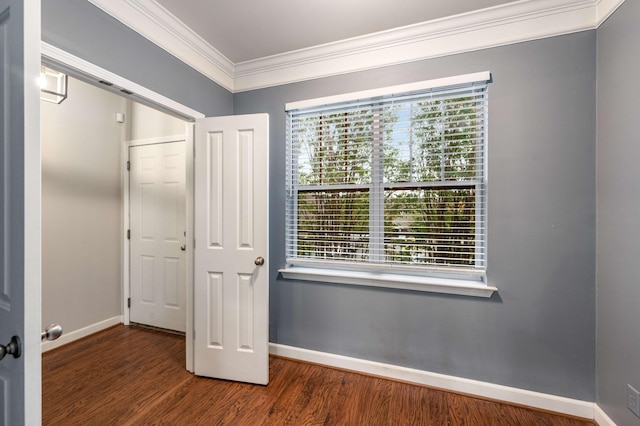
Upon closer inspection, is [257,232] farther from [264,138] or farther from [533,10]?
[533,10]

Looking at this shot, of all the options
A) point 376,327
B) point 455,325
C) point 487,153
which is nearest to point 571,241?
point 487,153

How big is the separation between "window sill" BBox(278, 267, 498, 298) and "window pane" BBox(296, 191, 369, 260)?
0.14 meters

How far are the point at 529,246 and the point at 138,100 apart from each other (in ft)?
8.95

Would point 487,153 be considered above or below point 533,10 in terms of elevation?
below

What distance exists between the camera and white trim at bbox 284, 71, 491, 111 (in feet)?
6.28

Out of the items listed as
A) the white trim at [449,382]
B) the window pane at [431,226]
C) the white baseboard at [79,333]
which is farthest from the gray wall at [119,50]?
the white baseboard at [79,333]

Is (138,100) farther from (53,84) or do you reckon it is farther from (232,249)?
(53,84)

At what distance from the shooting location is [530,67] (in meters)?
1.83

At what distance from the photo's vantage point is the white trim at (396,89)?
191 centimetres

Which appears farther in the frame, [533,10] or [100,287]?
[100,287]

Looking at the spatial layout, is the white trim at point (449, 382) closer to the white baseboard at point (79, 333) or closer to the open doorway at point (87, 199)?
the open doorway at point (87, 199)

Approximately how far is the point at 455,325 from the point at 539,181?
1.11 metres
